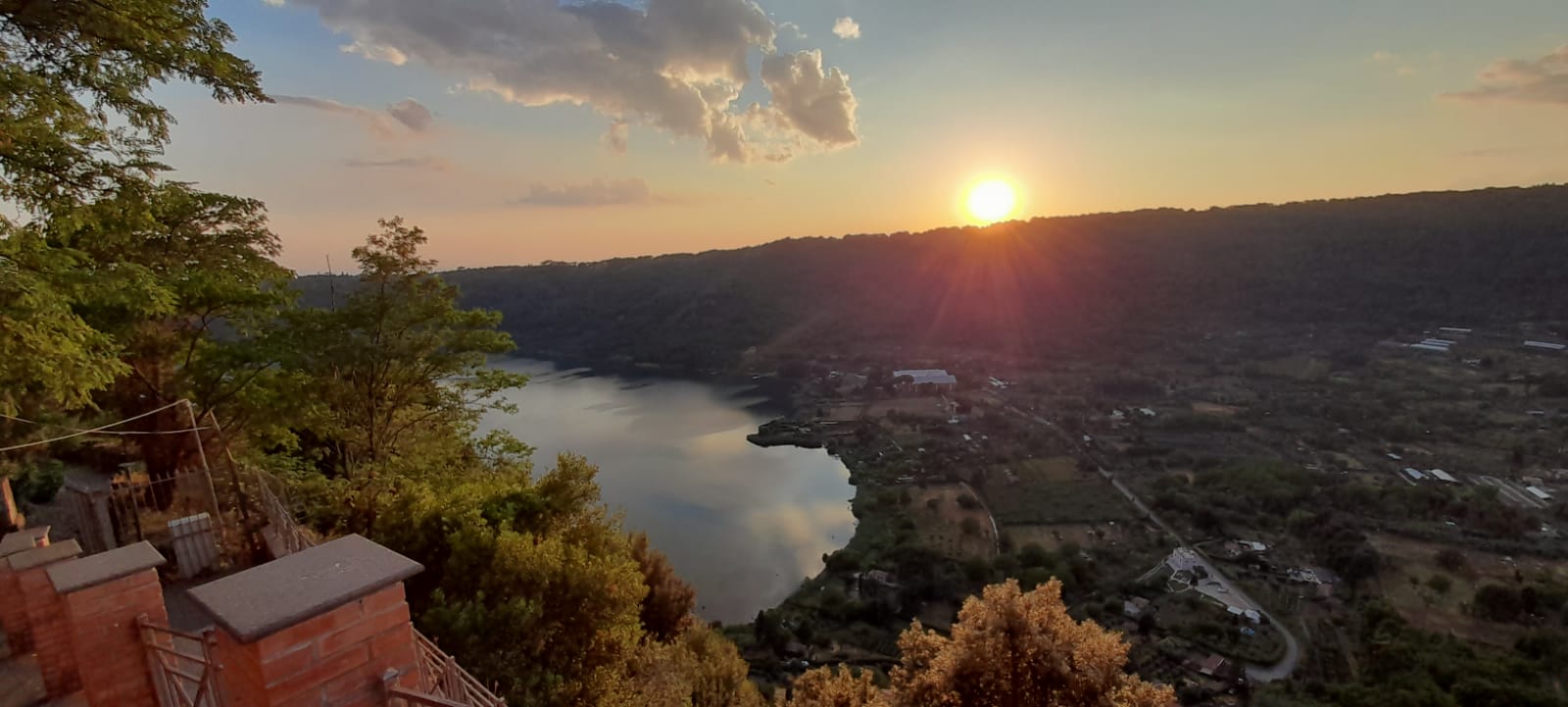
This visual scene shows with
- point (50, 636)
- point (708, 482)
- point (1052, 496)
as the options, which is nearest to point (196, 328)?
point (50, 636)

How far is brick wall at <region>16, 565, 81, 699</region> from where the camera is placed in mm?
3578

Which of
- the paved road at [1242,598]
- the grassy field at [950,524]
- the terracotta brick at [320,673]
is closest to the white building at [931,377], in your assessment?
the paved road at [1242,598]

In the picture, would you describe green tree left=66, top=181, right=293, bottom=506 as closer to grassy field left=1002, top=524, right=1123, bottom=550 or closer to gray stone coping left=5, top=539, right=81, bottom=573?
gray stone coping left=5, top=539, right=81, bottom=573

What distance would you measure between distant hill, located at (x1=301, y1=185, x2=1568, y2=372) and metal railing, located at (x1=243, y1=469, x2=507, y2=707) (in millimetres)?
76288

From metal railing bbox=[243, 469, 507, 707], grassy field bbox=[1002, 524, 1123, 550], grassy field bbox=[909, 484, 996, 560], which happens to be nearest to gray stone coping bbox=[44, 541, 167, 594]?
metal railing bbox=[243, 469, 507, 707]

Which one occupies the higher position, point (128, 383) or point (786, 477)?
point (128, 383)

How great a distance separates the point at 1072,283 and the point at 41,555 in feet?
331

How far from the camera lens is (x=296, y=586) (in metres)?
2.16

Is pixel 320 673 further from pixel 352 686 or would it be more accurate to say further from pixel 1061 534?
pixel 1061 534

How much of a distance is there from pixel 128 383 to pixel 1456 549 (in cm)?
4278

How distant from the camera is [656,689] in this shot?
873 centimetres

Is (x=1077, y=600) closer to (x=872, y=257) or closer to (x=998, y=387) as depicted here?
(x=998, y=387)

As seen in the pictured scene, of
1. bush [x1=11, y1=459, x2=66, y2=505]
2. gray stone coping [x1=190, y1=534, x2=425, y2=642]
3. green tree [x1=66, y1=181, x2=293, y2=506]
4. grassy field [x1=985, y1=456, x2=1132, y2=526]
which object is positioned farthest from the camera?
grassy field [x1=985, y1=456, x2=1132, y2=526]

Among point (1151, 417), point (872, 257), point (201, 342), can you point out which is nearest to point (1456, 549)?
point (1151, 417)
